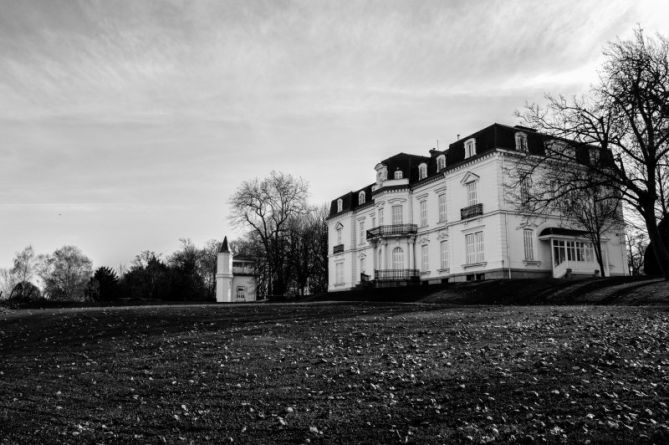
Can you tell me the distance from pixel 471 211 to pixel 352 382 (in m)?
32.0

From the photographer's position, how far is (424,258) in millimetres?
45438

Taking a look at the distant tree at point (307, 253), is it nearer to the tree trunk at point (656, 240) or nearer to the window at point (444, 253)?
the window at point (444, 253)

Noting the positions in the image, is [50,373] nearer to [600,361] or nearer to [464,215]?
[600,361]

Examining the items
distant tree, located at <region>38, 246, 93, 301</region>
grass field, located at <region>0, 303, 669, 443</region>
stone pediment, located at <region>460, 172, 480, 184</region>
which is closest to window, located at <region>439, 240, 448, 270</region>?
stone pediment, located at <region>460, 172, 480, 184</region>

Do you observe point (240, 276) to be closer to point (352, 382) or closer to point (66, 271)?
point (66, 271)

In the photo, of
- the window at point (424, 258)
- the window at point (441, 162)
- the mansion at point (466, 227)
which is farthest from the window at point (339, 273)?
the window at point (441, 162)

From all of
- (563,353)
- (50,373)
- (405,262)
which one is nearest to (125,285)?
(405,262)

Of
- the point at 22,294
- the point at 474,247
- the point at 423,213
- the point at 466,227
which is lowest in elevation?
the point at 22,294

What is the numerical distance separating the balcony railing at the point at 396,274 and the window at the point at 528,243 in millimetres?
10294

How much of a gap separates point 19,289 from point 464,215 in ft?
140

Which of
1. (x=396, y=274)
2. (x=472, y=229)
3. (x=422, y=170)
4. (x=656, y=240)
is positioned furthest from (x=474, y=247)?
(x=656, y=240)

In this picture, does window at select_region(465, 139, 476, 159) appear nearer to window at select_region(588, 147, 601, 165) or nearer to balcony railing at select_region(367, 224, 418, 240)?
balcony railing at select_region(367, 224, 418, 240)

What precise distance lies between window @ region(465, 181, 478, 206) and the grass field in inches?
945

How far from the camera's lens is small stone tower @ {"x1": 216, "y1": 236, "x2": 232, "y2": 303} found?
211 feet
